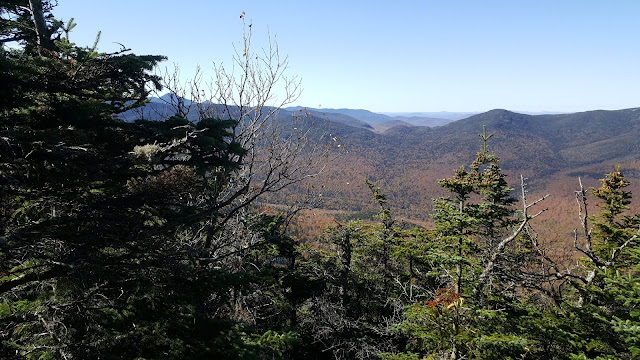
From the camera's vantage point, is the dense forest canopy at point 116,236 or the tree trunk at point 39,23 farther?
the tree trunk at point 39,23

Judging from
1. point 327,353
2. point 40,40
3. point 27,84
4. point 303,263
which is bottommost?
point 327,353

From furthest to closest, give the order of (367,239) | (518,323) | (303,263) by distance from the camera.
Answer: (367,239) < (303,263) < (518,323)

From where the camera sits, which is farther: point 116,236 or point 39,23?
point 39,23

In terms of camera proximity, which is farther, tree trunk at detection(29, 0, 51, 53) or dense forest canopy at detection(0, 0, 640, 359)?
tree trunk at detection(29, 0, 51, 53)

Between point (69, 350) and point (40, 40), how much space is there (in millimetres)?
4640

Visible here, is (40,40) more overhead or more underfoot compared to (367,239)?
more overhead

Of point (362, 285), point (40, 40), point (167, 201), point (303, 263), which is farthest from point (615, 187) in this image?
point (40, 40)

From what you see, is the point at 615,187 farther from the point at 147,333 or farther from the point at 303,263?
the point at 147,333

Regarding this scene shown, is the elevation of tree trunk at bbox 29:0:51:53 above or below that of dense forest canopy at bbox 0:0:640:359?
above

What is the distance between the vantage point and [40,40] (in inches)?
196

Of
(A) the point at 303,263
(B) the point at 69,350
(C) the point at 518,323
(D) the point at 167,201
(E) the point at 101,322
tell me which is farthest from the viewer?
(A) the point at 303,263

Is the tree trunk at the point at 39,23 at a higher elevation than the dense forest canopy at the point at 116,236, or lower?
higher

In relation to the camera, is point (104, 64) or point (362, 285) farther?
point (362, 285)

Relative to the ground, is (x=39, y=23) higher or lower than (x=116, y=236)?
higher
